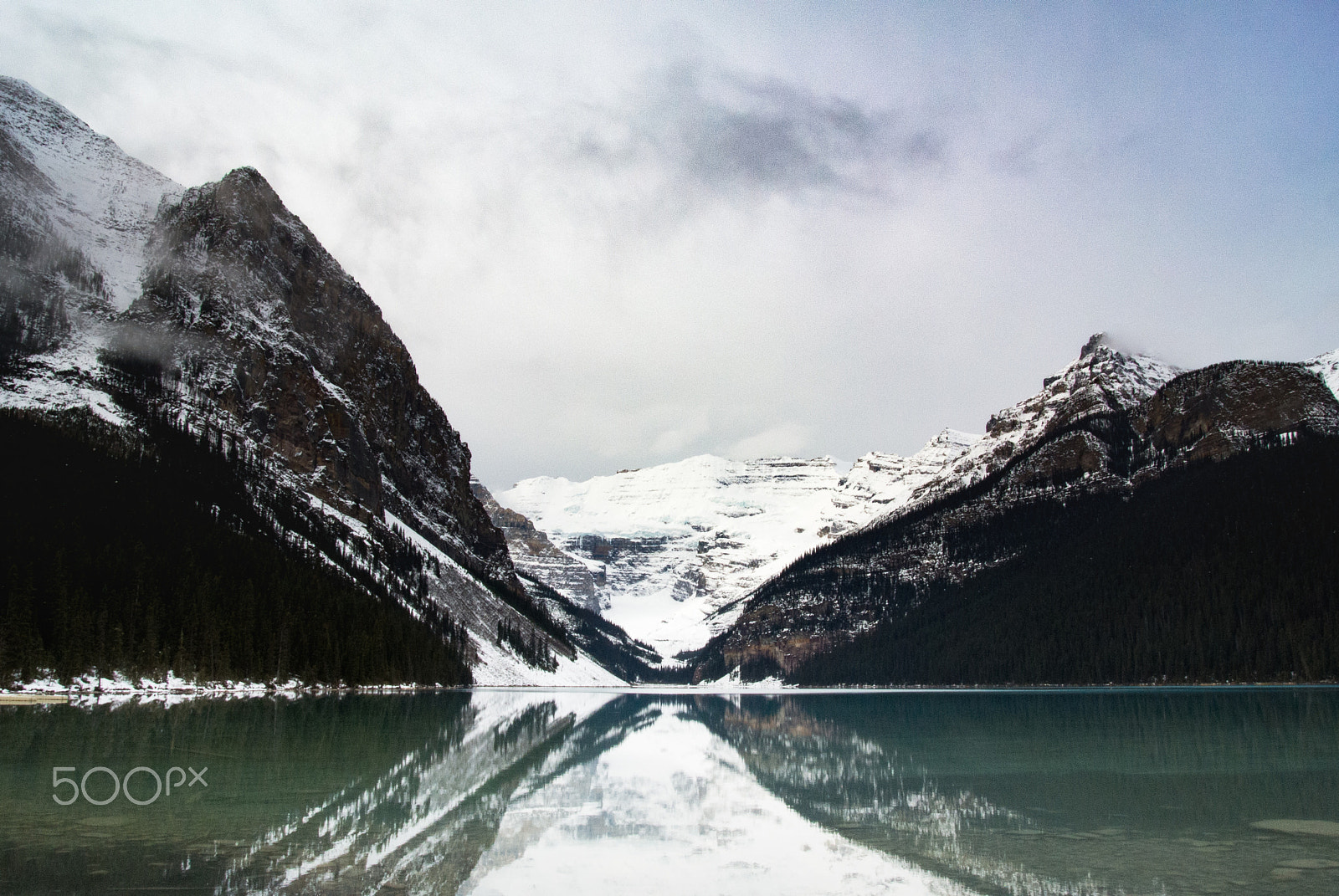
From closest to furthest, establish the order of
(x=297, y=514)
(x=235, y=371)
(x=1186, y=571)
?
(x=297, y=514), (x=1186, y=571), (x=235, y=371)

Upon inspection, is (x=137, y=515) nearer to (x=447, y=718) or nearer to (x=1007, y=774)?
(x=447, y=718)

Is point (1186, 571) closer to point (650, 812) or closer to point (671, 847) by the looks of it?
point (650, 812)

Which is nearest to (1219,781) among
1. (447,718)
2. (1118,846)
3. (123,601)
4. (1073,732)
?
(1118,846)

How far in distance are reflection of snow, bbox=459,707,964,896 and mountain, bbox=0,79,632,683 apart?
9551cm

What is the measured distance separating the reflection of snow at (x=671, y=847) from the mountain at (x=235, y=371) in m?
95.5

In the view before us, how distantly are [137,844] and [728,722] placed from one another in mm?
56914

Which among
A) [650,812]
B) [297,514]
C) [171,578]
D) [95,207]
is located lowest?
[650,812]

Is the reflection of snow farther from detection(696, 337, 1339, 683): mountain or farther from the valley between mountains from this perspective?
detection(696, 337, 1339, 683): mountain

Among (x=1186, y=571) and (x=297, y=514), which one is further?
(x=1186, y=571)

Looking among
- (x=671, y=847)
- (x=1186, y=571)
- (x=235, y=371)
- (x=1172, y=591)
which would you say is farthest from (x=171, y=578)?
(x=1186, y=571)

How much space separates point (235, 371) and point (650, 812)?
145 metres

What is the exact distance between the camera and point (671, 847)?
21000 millimetres

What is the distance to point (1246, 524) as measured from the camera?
142 m

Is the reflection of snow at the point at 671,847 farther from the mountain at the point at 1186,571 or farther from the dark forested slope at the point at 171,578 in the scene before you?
the mountain at the point at 1186,571
